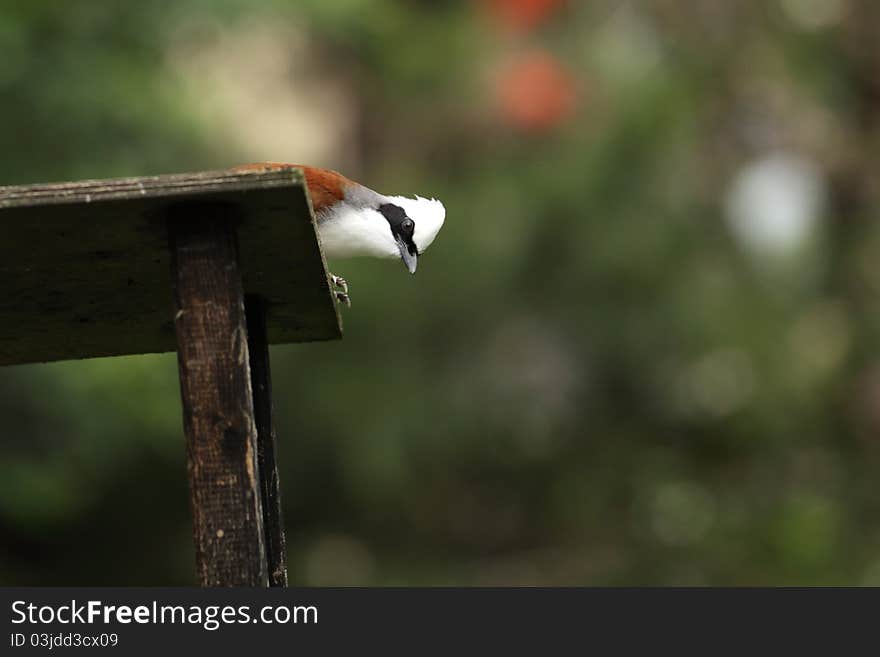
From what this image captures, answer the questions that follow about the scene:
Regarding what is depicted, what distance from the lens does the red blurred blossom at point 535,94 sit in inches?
343

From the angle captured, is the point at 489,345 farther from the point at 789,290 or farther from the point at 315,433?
the point at 789,290

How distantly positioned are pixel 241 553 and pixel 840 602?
50.7 inches

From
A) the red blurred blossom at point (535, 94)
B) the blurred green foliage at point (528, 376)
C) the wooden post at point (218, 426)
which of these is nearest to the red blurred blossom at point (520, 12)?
the blurred green foliage at point (528, 376)

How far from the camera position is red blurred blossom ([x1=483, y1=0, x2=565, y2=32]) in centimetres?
920

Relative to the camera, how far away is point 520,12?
9.30 meters

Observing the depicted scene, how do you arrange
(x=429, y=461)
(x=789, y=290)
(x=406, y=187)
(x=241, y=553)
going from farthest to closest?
(x=789, y=290) → (x=429, y=461) → (x=406, y=187) → (x=241, y=553)

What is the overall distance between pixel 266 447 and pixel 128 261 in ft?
1.74

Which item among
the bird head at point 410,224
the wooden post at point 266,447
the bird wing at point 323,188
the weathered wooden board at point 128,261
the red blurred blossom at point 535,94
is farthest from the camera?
the red blurred blossom at point 535,94

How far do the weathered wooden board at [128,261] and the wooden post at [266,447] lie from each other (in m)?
0.07

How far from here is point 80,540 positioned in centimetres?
827

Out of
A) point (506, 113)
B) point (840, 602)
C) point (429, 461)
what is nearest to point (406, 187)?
point (506, 113)

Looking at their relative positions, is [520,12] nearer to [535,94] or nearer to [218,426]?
[535,94]

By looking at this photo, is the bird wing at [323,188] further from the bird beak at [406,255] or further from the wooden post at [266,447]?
the wooden post at [266,447]

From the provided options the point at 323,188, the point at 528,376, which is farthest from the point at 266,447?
the point at 528,376
